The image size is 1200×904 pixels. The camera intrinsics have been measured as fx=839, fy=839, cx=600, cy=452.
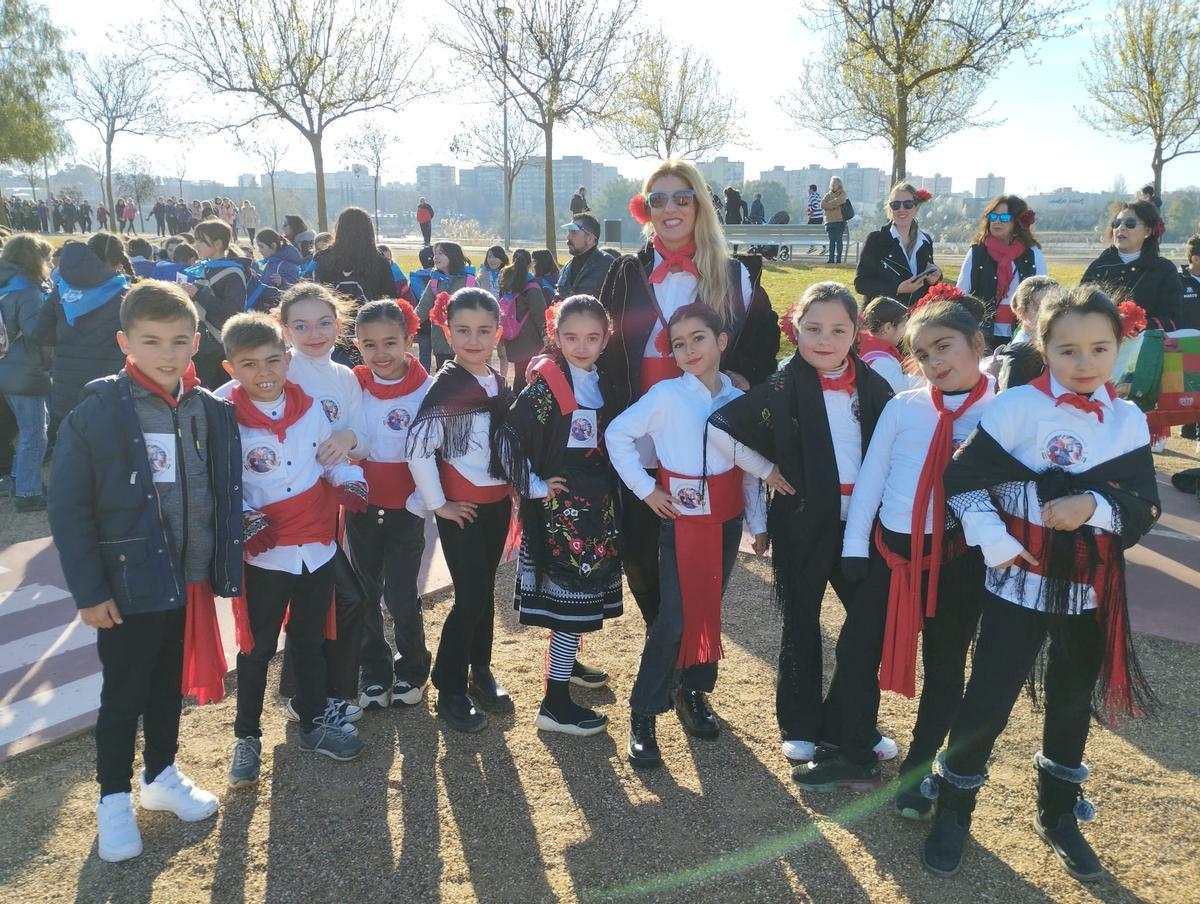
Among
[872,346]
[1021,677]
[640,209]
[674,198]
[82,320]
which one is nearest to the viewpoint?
[1021,677]

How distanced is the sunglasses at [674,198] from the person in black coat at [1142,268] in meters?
3.74

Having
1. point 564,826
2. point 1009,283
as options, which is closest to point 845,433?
point 564,826

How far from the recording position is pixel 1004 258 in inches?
226

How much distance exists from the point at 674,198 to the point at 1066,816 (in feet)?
8.05

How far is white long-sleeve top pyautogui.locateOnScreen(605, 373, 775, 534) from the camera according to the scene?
2.94 metres

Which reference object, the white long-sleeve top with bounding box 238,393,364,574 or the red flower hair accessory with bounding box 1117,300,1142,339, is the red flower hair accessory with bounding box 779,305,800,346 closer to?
the red flower hair accessory with bounding box 1117,300,1142,339

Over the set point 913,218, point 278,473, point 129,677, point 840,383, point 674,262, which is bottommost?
point 129,677

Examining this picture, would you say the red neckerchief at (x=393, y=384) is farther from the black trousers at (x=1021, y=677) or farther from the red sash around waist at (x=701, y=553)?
the black trousers at (x=1021, y=677)

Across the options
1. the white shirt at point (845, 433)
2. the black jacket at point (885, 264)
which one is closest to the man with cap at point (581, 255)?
the black jacket at point (885, 264)

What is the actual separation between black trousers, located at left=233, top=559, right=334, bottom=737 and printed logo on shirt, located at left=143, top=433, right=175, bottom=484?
1.50 ft

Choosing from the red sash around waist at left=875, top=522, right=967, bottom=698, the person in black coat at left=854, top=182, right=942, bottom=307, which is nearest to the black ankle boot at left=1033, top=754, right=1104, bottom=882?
the red sash around waist at left=875, top=522, right=967, bottom=698

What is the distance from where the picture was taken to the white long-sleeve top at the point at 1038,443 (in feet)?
7.60

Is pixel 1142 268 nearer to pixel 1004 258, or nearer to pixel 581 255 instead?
pixel 1004 258

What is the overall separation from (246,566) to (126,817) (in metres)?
0.83
